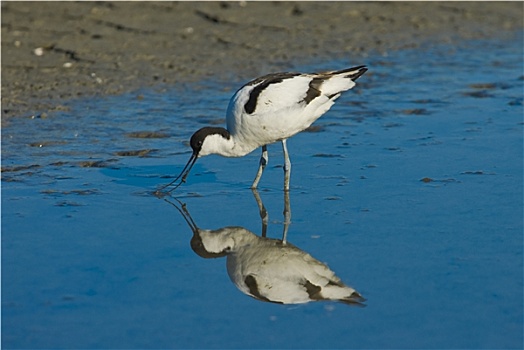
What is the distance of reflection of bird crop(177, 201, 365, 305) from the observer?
4.34m

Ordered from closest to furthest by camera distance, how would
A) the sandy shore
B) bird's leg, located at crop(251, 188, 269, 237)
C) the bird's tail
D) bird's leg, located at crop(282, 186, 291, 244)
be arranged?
bird's leg, located at crop(282, 186, 291, 244) < bird's leg, located at crop(251, 188, 269, 237) < the bird's tail < the sandy shore

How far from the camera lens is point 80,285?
175 inches

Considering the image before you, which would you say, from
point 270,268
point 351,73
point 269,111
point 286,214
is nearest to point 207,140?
point 269,111

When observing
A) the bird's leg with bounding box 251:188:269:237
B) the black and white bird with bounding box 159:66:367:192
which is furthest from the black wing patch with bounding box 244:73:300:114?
the bird's leg with bounding box 251:188:269:237

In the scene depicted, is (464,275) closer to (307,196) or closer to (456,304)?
(456,304)

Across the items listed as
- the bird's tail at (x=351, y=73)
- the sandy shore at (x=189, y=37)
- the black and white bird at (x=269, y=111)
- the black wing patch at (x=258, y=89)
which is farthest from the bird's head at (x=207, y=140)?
the sandy shore at (x=189, y=37)

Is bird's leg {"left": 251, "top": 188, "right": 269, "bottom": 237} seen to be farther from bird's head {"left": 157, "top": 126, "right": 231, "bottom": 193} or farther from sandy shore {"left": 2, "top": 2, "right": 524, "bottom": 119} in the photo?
sandy shore {"left": 2, "top": 2, "right": 524, "bottom": 119}

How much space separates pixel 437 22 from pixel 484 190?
20.9 feet

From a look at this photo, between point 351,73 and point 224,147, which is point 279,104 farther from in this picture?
point 351,73

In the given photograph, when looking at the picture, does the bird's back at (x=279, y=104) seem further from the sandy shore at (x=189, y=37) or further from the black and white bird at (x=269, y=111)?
the sandy shore at (x=189, y=37)

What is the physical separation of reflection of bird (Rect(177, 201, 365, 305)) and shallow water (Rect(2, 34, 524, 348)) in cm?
7

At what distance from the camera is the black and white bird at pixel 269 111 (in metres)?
5.79

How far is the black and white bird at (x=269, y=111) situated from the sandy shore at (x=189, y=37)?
7.99 ft

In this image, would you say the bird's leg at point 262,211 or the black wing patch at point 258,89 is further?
the black wing patch at point 258,89
